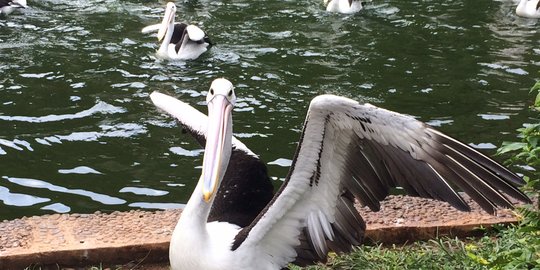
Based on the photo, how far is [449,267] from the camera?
426cm

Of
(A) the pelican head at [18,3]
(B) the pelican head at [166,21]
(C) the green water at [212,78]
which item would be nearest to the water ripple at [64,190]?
(C) the green water at [212,78]

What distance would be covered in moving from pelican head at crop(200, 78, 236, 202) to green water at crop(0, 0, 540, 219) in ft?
7.18

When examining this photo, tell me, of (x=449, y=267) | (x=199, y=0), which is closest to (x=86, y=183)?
(x=449, y=267)

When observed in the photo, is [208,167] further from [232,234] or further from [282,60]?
[282,60]

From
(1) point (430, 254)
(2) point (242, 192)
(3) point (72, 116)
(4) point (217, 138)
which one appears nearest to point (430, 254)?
(1) point (430, 254)

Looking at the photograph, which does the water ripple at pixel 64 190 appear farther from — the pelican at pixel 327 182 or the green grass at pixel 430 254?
the green grass at pixel 430 254

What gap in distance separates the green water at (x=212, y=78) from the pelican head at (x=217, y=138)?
219 centimetres

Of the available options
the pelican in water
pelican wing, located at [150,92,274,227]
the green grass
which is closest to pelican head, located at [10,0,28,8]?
the pelican in water

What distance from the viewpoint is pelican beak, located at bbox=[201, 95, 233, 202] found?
3.71m

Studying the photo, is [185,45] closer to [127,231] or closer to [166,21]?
[166,21]

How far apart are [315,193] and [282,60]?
5.68m

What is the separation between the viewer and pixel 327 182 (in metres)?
3.98

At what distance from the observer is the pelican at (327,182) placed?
3586 mm

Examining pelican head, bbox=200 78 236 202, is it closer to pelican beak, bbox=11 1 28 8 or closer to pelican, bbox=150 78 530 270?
pelican, bbox=150 78 530 270
